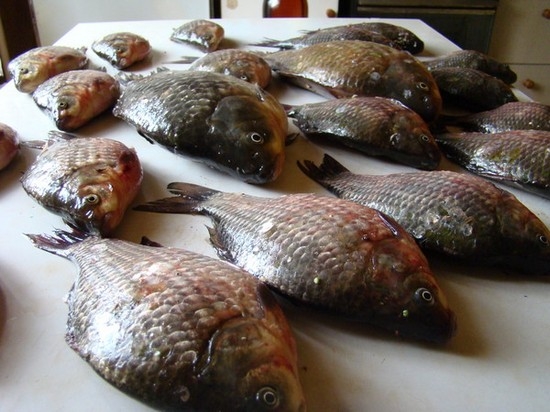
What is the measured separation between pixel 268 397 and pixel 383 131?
107cm

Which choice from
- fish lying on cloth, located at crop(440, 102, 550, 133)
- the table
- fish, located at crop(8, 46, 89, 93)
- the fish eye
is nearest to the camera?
the fish eye

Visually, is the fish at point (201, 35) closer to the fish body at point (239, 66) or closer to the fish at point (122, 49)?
the fish at point (122, 49)

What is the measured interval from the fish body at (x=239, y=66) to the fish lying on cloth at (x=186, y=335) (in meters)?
1.16

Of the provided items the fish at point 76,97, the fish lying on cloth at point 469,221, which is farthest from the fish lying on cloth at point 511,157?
the fish at point 76,97

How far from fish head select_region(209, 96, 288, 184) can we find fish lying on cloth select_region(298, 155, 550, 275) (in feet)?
1.18

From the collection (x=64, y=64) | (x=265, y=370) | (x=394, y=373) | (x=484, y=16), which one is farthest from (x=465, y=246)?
(x=484, y=16)

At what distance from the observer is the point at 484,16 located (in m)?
4.38

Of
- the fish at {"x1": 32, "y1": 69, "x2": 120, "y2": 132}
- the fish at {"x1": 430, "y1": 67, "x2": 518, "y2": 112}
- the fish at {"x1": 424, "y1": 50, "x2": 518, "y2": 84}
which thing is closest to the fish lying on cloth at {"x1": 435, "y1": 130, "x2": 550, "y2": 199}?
the fish at {"x1": 430, "y1": 67, "x2": 518, "y2": 112}

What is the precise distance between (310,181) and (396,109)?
0.38m

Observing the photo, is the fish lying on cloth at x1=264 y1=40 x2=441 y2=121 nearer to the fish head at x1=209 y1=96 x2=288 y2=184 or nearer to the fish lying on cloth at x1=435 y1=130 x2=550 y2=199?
the fish lying on cloth at x1=435 y1=130 x2=550 y2=199

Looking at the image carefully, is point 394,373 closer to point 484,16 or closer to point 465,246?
point 465,246

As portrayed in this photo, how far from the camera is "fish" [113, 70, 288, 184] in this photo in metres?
1.51

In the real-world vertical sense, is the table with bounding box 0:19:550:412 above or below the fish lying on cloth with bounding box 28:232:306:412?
below

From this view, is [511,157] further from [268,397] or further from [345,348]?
[268,397]
